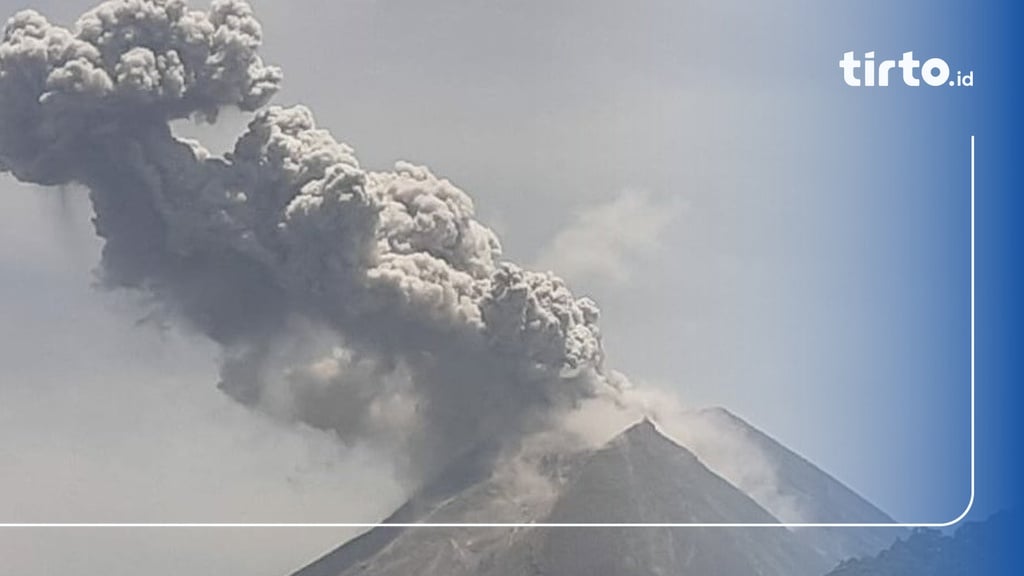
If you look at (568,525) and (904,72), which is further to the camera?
(904,72)

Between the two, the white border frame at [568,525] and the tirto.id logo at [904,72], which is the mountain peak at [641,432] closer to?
the white border frame at [568,525]

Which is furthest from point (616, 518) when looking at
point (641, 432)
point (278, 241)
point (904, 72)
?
point (904, 72)

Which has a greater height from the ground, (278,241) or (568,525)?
(278,241)

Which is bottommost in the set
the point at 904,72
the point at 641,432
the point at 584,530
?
the point at 584,530

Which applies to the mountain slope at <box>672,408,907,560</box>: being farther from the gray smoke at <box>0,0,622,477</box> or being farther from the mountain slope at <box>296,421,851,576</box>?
the gray smoke at <box>0,0,622,477</box>

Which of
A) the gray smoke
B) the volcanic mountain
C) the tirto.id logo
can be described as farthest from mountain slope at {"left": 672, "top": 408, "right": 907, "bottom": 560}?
the tirto.id logo

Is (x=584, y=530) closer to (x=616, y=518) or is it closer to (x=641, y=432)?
(x=616, y=518)

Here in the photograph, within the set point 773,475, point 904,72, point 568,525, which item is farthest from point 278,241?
point 904,72
